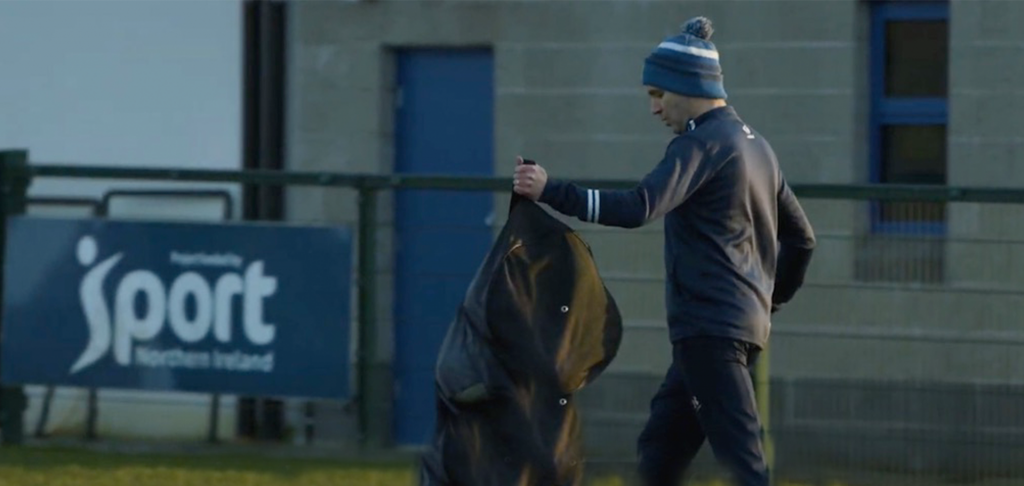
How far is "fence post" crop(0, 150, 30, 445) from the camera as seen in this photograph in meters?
11.3

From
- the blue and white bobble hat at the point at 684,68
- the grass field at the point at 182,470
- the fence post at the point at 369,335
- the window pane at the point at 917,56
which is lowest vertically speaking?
the grass field at the point at 182,470

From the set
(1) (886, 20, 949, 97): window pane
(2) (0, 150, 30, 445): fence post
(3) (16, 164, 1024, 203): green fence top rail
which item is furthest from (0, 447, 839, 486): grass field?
(1) (886, 20, 949, 97): window pane

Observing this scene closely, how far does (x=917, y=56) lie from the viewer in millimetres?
12367

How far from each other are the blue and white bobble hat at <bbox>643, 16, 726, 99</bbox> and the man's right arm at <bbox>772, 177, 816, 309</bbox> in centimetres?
57

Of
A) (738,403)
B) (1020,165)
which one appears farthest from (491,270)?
(1020,165)

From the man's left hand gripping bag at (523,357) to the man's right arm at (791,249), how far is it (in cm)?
72

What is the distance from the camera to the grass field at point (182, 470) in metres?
9.95

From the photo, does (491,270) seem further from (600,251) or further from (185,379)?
(185,379)

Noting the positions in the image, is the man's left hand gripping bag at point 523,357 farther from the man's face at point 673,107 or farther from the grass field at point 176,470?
the grass field at point 176,470

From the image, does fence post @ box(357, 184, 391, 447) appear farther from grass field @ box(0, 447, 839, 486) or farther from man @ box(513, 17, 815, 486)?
man @ box(513, 17, 815, 486)

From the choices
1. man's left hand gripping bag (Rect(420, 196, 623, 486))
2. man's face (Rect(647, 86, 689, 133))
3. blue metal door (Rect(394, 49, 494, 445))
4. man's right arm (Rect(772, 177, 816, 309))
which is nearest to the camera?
man's left hand gripping bag (Rect(420, 196, 623, 486))

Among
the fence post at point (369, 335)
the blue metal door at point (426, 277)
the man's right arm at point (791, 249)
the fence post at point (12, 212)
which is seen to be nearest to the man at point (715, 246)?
the man's right arm at point (791, 249)

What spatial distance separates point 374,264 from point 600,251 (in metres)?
1.12

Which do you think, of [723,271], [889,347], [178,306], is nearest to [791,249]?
[723,271]
